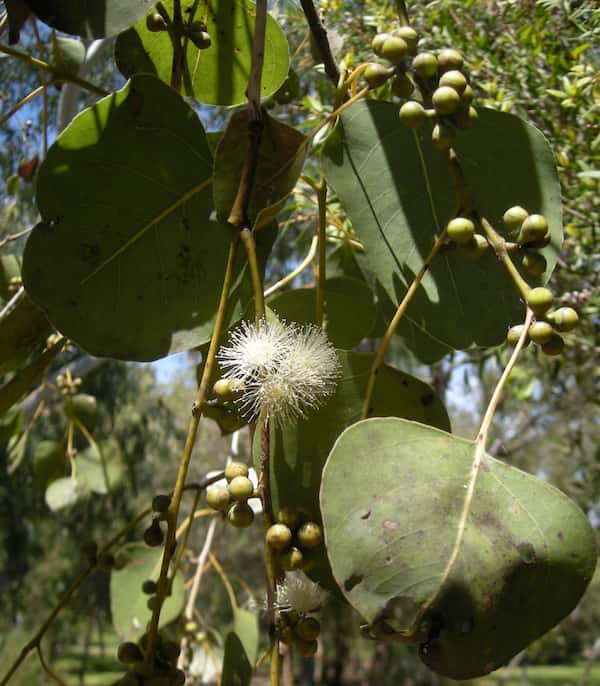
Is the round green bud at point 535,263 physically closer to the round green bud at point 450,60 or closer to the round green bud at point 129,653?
the round green bud at point 450,60

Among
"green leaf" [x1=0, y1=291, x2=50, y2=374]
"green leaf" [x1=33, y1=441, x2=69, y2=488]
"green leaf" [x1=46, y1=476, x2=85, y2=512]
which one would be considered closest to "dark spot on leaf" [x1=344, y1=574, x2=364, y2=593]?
"green leaf" [x1=0, y1=291, x2=50, y2=374]

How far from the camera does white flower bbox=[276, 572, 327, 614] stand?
21.7 inches

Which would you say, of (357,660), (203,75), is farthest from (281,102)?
(357,660)

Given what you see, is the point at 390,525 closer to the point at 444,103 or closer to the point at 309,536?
the point at 309,536

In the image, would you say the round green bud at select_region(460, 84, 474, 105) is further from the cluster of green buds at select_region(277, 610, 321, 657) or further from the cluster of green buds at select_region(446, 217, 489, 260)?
the cluster of green buds at select_region(277, 610, 321, 657)

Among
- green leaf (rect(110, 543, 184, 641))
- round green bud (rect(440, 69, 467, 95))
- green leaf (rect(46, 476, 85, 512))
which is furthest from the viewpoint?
green leaf (rect(46, 476, 85, 512))

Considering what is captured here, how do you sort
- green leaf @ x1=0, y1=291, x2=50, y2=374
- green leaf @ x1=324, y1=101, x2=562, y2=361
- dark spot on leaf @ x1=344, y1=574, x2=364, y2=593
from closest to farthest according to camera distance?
dark spot on leaf @ x1=344, y1=574, x2=364, y2=593, green leaf @ x1=324, y1=101, x2=562, y2=361, green leaf @ x1=0, y1=291, x2=50, y2=374

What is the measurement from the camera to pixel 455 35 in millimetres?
1389

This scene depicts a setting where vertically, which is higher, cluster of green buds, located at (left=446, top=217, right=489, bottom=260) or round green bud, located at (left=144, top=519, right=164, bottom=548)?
cluster of green buds, located at (left=446, top=217, right=489, bottom=260)

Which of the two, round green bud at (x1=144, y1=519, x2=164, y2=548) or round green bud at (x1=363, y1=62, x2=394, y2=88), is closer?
round green bud at (x1=363, y1=62, x2=394, y2=88)

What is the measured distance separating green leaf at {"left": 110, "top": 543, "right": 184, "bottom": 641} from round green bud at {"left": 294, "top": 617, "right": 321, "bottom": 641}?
2.11 ft

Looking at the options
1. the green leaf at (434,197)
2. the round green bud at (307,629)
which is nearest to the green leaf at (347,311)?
the green leaf at (434,197)

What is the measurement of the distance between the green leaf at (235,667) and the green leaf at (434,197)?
0.37 m

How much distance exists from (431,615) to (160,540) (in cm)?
30
